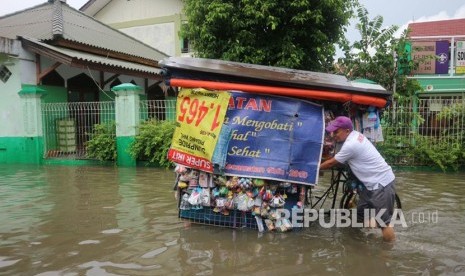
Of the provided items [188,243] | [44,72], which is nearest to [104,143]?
[44,72]

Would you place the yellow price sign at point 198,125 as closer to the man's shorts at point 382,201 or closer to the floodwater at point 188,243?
the floodwater at point 188,243

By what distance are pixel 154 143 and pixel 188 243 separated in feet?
21.8

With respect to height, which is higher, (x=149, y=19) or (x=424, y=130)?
(x=149, y=19)

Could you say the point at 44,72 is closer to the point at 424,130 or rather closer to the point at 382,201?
the point at 424,130

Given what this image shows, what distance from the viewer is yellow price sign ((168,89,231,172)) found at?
4.97 m

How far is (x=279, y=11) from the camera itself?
11367mm

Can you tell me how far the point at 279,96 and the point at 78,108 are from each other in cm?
959

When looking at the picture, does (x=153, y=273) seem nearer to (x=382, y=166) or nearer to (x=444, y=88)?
(x=382, y=166)

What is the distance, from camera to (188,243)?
478 centimetres

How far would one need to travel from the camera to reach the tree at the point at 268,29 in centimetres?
1134

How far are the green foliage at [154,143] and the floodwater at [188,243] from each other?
12.2ft

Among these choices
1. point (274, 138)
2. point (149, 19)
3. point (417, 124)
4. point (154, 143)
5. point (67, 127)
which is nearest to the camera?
point (274, 138)

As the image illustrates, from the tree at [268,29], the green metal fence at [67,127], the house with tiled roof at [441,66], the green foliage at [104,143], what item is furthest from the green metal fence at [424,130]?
the green metal fence at [67,127]

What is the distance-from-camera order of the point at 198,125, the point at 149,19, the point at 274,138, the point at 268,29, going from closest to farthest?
1. the point at 274,138
2. the point at 198,125
3. the point at 268,29
4. the point at 149,19
